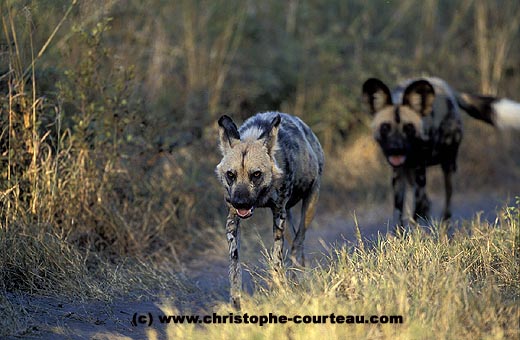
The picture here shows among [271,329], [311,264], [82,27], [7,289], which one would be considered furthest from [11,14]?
[271,329]

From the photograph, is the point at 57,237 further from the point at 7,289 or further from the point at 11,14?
the point at 11,14

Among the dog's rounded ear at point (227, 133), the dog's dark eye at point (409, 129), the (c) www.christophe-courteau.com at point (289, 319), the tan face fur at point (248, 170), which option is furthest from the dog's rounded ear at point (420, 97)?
the (c) www.christophe-courteau.com at point (289, 319)

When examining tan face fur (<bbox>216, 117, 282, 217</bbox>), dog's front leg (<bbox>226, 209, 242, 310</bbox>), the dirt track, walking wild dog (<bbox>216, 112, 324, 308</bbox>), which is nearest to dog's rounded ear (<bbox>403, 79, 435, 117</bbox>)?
the dirt track

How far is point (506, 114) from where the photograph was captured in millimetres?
7211

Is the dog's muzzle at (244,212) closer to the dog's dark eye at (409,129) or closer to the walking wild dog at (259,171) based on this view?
the walking wild dog at (259,171)

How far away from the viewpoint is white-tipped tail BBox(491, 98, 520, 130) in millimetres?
7160

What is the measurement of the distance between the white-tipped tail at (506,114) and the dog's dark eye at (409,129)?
988mm

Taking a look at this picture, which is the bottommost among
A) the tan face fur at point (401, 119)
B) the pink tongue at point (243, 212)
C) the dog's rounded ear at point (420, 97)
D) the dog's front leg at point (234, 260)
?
the dog's front leg at point (234, 260)

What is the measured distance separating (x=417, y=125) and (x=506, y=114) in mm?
983

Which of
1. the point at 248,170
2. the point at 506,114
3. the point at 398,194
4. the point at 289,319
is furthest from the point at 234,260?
the point at 506,114

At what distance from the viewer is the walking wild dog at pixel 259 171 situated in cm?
481

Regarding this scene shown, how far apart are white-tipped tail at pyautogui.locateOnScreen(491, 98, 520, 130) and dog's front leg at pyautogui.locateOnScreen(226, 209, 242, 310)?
Result: 3.41 m

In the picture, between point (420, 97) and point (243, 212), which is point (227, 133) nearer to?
point (243, 212)

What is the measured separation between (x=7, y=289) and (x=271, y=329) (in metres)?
2.13
